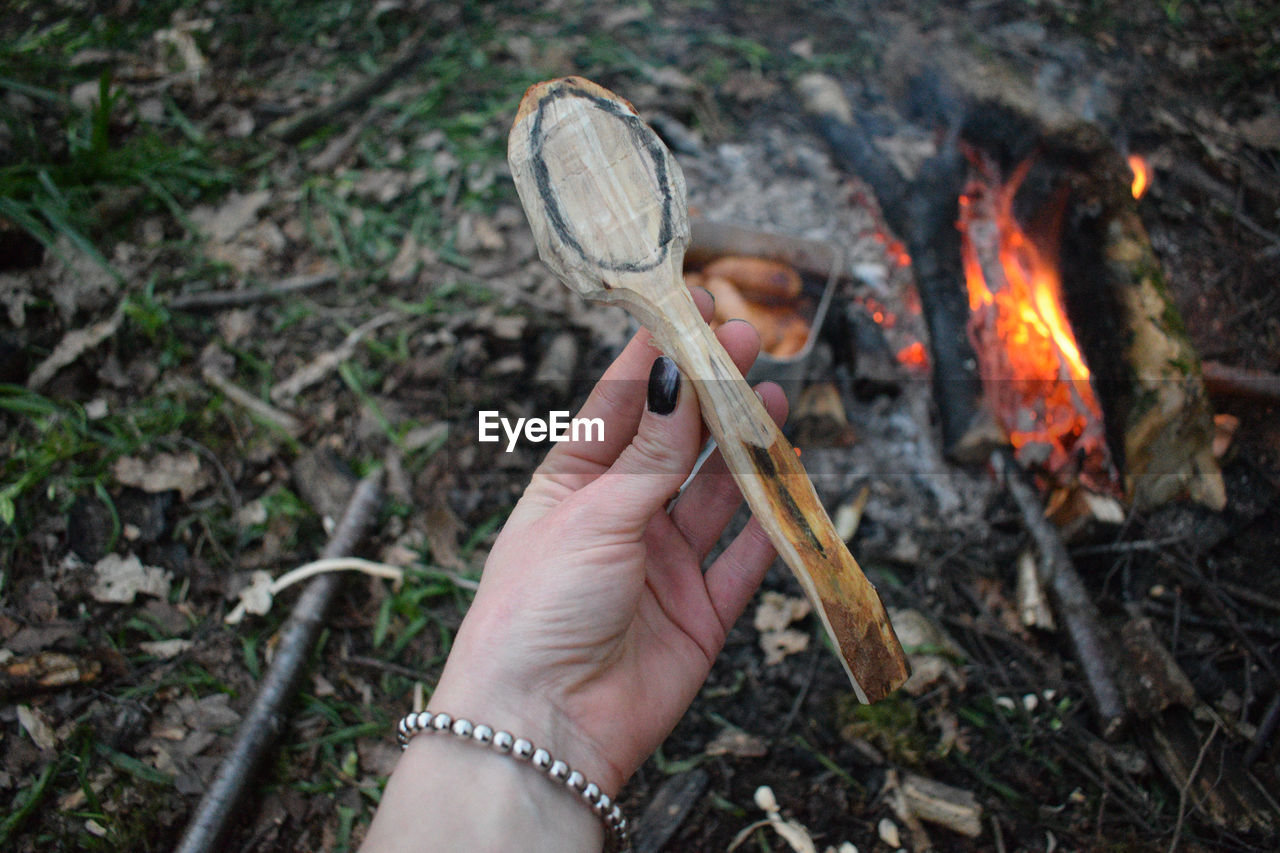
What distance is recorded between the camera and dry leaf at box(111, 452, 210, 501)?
2473 millimetres

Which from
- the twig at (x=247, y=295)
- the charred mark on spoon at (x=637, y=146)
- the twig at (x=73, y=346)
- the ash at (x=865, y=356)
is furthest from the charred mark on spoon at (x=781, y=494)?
the twig at (x=73, y=346)

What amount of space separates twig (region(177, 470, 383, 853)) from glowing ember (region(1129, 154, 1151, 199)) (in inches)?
132

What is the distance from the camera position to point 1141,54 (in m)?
3.95

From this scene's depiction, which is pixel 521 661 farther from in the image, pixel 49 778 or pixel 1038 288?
pixel 1038 288

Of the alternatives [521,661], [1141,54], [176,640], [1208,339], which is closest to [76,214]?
[176,640]

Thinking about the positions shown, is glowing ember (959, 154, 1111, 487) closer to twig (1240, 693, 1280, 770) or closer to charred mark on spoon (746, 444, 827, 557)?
twig (1240, 693, 1280, 770)

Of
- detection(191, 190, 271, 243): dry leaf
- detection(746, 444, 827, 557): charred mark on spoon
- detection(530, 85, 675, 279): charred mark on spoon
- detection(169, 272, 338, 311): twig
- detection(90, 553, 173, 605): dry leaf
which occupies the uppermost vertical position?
detection(530, 85, 675, 279): charred mark on spoon

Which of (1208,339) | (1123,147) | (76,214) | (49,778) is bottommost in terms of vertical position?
(49,778)

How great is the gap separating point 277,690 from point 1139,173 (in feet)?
12.7

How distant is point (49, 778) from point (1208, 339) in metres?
4.27

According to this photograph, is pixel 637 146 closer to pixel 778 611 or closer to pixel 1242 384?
pixel 778 611

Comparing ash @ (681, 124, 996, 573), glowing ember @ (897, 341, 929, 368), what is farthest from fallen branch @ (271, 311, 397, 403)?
glowing ember @ (897, 341, 929, 368)

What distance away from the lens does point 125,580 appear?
228 cm

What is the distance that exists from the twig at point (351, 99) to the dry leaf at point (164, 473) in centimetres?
204
